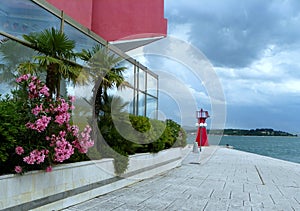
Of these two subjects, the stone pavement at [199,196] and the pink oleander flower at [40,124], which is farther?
the stone pavement at [199,196]

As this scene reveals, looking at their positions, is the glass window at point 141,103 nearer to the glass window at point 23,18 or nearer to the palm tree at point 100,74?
the palm tree at point 100,74

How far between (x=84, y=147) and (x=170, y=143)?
6020mm

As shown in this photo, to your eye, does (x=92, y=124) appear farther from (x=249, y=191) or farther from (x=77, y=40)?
(x=249, y=191)

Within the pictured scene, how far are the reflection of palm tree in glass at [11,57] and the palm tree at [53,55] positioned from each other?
22 centimetres

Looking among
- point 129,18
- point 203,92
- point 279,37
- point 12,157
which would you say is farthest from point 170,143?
point 279,37

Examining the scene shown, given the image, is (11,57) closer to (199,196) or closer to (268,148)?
(199,196)

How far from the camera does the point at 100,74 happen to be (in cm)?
602

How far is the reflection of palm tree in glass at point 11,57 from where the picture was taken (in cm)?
504

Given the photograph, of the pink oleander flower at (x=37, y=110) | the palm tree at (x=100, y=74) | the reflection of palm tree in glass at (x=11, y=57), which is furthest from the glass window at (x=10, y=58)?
the pink oleander flower at (x=37, y=110)

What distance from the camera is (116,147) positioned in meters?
6.06

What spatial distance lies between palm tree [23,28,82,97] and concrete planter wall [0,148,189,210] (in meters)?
1.49

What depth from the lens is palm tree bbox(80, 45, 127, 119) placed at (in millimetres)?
5995

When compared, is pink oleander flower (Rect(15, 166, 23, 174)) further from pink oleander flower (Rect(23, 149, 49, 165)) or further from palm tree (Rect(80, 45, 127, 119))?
palm tree (Rect(80, 45, 127, 119))

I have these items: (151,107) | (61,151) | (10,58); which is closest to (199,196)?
(61,151)
